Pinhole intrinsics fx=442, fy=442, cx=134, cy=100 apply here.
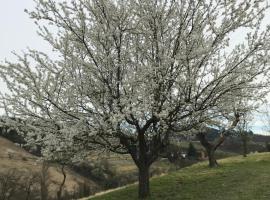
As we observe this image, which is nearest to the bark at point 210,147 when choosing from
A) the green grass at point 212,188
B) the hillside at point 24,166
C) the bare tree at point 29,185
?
the green grass at point 212,188

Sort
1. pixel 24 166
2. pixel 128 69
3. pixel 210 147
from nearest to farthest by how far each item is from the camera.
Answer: pixel 128 69 → pixel 210 147 → pixel 24 166

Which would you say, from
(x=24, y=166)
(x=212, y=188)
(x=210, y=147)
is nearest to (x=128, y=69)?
(x=212, y=188)

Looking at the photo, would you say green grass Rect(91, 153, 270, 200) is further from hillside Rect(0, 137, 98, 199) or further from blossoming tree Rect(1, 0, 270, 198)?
hillside Rect(0, 137, 98, 199)

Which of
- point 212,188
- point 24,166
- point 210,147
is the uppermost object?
A: point 24,166

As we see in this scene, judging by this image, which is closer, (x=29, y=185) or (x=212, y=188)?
(x=212, y=188)

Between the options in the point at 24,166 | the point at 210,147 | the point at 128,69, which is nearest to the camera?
the point at 128,69

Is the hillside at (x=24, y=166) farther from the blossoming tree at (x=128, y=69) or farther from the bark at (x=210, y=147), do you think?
the blossoming tree at (x=128, y=69)

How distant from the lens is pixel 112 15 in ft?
58.1

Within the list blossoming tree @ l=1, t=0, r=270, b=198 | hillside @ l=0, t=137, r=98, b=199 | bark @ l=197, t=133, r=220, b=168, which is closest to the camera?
blossoming tree @ l=1, t=0, r=270, b=198

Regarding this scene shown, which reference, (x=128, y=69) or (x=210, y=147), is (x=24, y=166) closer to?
(x=210, y=147)

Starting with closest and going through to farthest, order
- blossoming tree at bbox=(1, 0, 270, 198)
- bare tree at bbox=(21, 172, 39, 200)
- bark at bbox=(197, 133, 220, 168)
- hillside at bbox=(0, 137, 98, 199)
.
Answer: blossoming tree at bbox=(1, 0, 270, 198) < bark at bbox=(197, 133, 220, 168) < bare tree at bbox=(21, 172, 39, 200) < hillside at bbox=(0, 137, 98, 199)

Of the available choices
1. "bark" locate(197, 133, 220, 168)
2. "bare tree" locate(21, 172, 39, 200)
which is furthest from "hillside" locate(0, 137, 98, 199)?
"bark" locate(197, 133, 220, 168)

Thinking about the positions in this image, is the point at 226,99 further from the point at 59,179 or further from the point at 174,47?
the point at 59,179

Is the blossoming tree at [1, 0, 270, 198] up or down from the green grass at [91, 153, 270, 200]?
up
